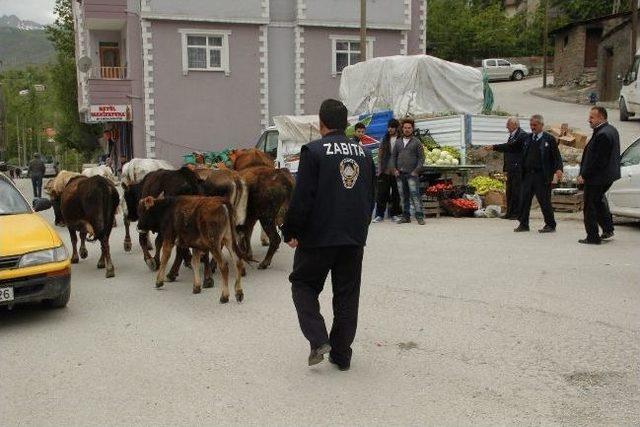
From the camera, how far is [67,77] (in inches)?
1713

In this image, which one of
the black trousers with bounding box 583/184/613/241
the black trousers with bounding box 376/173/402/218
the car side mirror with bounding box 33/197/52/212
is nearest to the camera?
the car side mirror with bounding box 33/197/52/212

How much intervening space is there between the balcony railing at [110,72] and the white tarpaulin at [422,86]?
14.3m

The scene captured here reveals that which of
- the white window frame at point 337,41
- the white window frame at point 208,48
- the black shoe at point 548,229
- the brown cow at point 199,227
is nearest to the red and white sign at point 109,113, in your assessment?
the white window frame at point 208,48

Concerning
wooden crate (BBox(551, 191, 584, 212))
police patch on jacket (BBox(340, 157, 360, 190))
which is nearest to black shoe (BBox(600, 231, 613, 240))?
wooden crate (BBox(551, 191, 584, 212))

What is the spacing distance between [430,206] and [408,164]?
5.02 feet

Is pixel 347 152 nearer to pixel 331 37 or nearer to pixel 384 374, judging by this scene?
pixel 384 374

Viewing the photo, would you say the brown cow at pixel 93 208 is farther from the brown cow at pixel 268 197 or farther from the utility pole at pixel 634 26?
the utility pole at pixel 634 26

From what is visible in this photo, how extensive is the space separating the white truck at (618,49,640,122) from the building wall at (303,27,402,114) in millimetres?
9908

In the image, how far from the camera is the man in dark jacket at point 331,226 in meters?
4.87

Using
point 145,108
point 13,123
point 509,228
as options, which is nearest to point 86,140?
point 145,108

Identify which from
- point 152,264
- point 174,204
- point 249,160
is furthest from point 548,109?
point 174,204

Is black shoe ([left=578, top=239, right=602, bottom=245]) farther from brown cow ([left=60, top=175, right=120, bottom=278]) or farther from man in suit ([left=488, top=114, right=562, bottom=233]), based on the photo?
brown cow ([left=60, top=175, right=120, bottom=278])

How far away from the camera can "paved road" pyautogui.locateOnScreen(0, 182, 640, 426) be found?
448 cm

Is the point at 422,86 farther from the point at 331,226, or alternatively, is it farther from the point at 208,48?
the point at 331,226
